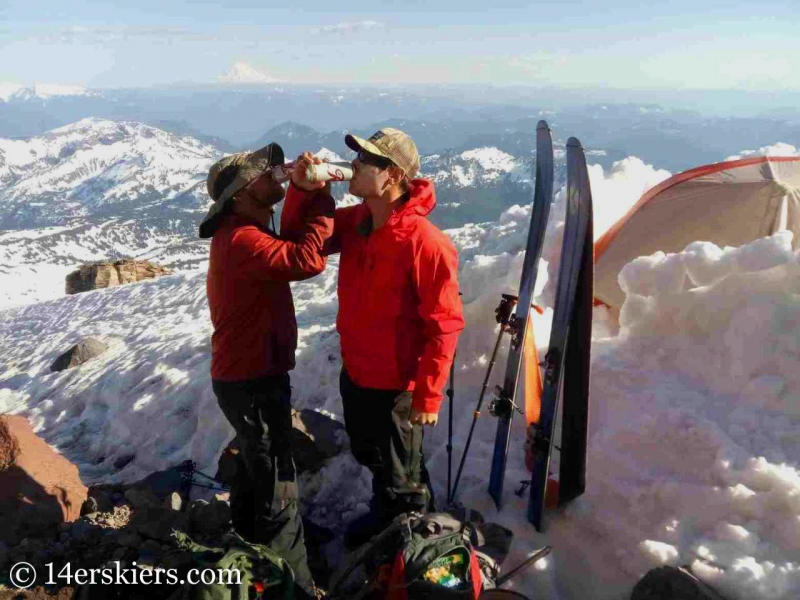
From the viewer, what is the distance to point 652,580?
3.82 meters

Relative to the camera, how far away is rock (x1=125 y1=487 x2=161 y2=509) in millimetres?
5760

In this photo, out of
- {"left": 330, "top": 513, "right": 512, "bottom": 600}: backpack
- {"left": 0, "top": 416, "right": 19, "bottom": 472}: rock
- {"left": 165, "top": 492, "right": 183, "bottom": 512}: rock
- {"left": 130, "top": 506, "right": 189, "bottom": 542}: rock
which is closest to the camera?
{"left": 330, "top": 513, "right": 512, "bottom": 600}: backpack

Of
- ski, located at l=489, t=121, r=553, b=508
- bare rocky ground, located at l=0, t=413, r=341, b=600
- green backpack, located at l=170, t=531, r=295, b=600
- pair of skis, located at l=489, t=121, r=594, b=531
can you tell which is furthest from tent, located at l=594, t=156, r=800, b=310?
green backpack, located at l=170, t=531, r=295, b=600

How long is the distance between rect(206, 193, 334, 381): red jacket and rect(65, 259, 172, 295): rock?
27.2 metres

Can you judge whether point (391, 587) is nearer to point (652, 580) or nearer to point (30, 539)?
point (652, 580)

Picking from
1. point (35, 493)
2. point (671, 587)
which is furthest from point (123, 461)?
point (671, 587)

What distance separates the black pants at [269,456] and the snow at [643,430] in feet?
3.40

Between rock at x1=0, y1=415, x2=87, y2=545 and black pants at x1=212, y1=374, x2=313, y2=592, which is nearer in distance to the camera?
black pants at x1=212, y1=374, x2=313, y2=592

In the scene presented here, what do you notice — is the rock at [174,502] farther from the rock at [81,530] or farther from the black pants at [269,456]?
the black pants at [269,456]

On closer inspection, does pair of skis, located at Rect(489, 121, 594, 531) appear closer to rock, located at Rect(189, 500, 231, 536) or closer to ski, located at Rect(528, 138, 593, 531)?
ski, located at Rect(528, 138, 593, 531)

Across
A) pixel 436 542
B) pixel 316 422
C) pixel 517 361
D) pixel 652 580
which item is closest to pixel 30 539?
pixel 316 422

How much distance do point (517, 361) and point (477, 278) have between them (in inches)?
141

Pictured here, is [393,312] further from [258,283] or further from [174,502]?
[174,502]

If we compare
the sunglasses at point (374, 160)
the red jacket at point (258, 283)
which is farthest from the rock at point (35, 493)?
the sunglasses at point (374, 160)
